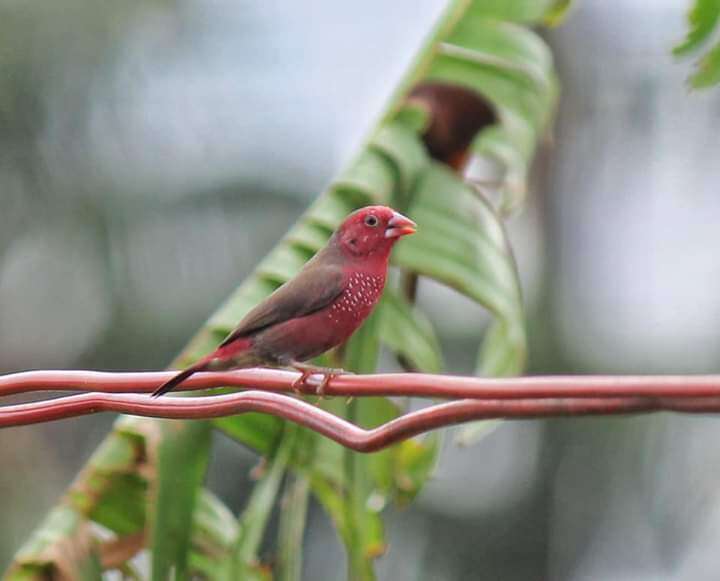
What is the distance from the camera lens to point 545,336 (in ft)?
27.8

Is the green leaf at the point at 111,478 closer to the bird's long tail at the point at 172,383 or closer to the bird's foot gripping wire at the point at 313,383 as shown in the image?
the bird's foot gripping wire at the point at 313,383

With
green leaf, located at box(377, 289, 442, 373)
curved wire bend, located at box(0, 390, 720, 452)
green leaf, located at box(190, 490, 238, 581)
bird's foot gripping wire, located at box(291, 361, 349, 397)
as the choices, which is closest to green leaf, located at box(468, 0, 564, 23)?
green leaf, located at box(377, 289, 442, 373)

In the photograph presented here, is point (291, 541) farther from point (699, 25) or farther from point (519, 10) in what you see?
point (519, 10)

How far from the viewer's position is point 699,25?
8.80 feet

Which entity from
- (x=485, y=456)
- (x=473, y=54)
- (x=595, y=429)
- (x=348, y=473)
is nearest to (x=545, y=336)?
(x=595, y=429)

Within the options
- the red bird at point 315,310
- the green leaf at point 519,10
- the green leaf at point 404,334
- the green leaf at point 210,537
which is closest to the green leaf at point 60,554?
the green leaf at point 210,537

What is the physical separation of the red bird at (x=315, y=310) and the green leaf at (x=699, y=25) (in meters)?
0.69

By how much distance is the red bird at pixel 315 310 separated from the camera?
2.95 m

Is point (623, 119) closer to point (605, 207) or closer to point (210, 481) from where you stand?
point (605, 207)

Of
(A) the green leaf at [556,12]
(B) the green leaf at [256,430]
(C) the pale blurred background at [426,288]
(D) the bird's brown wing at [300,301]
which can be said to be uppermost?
(D) the bird's brown wing at [300,301]

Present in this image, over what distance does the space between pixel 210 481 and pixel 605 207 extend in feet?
9.66

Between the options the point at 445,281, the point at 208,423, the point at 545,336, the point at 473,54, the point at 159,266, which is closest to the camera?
the point at 208,423

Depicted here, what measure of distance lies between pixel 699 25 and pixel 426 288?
6067 millimetres

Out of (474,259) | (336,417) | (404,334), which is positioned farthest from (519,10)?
(336,417)
